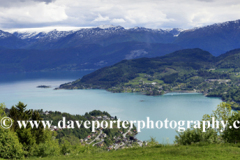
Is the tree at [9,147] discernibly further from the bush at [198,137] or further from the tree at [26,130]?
the bush at [198,137]

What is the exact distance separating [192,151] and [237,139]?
21.0 ft

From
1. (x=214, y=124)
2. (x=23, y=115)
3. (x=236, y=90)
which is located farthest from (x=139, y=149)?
(x=236, y=90)

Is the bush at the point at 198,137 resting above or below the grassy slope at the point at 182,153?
above

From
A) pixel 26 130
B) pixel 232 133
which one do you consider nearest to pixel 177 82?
pixel 232 133

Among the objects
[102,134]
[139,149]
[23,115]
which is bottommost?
[102,134]

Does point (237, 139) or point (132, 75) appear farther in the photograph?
point (132, 75)

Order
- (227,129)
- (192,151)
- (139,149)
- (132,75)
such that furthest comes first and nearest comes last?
(132,75) → (227,129) → (139,149) → (192,151)

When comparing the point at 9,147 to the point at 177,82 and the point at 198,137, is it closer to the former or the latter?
the point at 198,137

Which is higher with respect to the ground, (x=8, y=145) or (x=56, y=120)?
(x=8, y=145)

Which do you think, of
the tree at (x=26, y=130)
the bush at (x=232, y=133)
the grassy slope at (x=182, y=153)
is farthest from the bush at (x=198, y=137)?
the tree at (x=26, y=130)

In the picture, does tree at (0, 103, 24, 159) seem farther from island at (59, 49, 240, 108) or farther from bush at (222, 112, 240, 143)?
island at (59, 49, 240, 108)

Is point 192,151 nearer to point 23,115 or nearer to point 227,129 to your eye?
point 227,129

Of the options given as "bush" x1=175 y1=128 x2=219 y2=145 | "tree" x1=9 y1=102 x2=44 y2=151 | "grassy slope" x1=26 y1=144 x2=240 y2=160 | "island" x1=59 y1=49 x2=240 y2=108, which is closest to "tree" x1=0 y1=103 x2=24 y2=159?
"tree" x1=9 y1=102 x2=44 y2=151

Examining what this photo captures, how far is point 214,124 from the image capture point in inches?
1035
